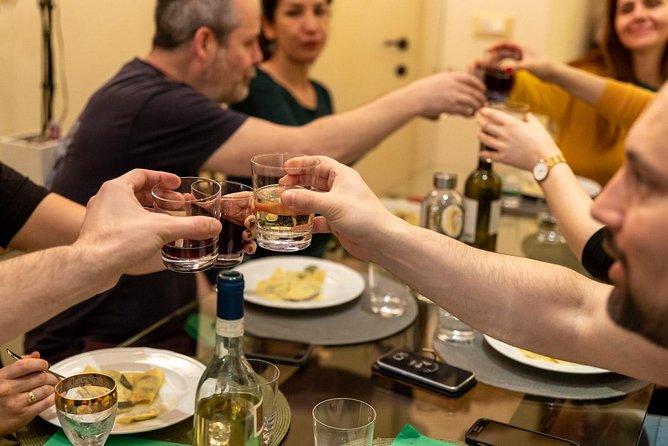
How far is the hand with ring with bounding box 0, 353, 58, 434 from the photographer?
117cm

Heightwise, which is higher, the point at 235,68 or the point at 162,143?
the point at 235,68

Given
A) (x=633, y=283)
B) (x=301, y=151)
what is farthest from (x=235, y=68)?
(x=633, y=283)

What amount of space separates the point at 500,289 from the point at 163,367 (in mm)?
594

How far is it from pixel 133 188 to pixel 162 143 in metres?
0.93

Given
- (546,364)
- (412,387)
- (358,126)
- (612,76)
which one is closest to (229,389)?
(412,387)

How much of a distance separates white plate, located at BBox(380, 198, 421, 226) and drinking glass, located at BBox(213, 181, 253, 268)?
1035 mm

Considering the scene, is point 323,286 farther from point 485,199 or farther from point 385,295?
point 485,199

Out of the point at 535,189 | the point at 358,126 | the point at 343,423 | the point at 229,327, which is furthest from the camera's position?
the point at 535,189

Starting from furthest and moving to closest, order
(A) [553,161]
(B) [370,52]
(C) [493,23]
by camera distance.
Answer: (B) [370,52]
(C) [493,23]
(A) [553,161]

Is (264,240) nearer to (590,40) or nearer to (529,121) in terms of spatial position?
(529,121)

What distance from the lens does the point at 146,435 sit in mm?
1205

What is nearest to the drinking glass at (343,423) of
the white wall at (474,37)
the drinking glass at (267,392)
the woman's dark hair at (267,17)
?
the drinking glass at (267,392)

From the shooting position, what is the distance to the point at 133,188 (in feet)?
3.86

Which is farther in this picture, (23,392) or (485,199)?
(485,199)
